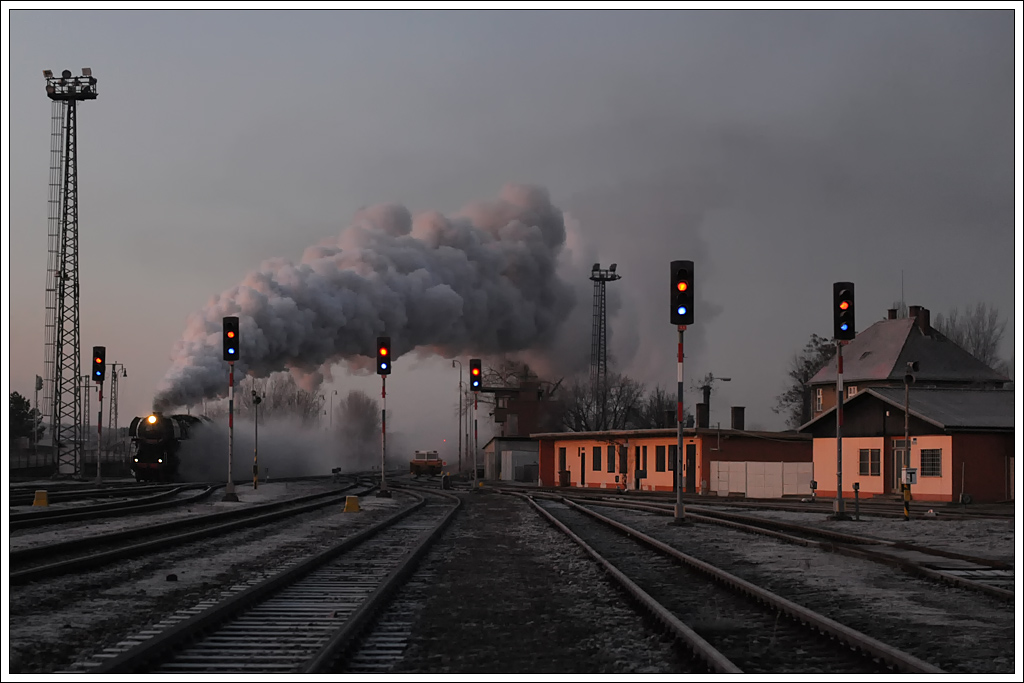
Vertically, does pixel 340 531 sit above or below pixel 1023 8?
below

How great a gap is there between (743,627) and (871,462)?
129ft

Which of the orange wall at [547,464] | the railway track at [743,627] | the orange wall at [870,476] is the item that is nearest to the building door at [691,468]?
the orange wall at [870,476]

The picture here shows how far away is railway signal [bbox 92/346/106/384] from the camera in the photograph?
1812 inches

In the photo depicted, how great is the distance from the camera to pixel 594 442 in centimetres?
6681

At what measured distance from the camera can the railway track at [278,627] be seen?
812 centimetres

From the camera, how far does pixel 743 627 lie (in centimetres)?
1031

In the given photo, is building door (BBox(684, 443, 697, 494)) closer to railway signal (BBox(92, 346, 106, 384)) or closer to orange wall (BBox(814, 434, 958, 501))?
orange wall (BBox(814, 434, 958, 501))

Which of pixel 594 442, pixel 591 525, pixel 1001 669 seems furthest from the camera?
pixel 594 442

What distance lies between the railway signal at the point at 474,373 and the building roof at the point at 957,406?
1384 cm

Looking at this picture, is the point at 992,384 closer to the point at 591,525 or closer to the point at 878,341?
the point at 878,341

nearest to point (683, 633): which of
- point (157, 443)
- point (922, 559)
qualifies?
point (922, 559)

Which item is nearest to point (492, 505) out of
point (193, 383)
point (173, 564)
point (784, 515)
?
point (784, 515)

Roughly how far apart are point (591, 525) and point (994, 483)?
22.4 meters

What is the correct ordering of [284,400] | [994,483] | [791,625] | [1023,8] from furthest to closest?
[284,400], [994,483], [791,625], [1023,8]
